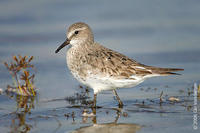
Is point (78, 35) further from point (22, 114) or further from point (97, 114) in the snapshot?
point (22, 114)

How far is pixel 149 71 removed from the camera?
26.3 ft

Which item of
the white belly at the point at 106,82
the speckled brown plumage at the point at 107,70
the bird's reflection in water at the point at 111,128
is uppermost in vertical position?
the speckled brown plumage at the point at 107,70

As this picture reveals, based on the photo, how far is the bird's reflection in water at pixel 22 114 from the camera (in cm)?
659

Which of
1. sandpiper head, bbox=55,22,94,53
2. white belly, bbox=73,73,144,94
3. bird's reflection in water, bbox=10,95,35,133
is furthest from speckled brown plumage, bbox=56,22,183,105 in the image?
bird's reflection in water, bbox=10,95,35,133

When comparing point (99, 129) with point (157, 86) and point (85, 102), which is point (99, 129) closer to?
point (85, 102)

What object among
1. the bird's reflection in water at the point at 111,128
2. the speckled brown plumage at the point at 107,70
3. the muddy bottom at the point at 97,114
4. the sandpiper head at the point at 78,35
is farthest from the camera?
the sandpiper head at the point at 78,35

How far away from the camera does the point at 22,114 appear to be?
750 cm

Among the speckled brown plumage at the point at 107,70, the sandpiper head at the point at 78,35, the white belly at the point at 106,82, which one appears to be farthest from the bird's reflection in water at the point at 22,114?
the sandpiper head at the point at 78,35

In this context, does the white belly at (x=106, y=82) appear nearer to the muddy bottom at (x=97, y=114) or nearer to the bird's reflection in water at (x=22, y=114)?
the muddy bottom at (x=97, y=114)

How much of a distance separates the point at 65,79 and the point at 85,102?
1918 millimetres

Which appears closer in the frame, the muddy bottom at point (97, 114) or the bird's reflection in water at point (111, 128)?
the bird's reflection in water at point (111, 128)

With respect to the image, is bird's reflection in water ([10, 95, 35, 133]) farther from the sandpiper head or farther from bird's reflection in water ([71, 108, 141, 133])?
the sandpiper head

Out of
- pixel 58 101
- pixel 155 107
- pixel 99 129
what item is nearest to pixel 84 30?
pixel 58 101

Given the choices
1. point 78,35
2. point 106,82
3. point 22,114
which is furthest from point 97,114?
point 78,35
